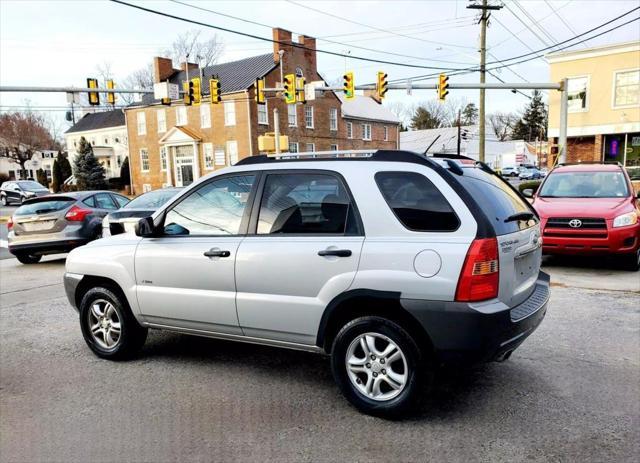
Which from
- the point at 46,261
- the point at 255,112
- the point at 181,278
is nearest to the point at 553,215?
the point at 181,278

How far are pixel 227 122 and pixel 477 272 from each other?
3644 cm

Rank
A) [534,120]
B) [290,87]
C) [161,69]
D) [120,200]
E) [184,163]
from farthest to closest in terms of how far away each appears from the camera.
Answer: [534,120], [161,69], [184,163], [290,87], [120,200]

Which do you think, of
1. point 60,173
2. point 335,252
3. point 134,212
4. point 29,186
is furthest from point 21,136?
point 335,252

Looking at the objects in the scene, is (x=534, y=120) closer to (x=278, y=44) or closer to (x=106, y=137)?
(x=278, y=44)

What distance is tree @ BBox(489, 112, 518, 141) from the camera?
10538cm

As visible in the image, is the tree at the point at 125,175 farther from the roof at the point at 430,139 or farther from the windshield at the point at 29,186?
the roof at the point at 430,139

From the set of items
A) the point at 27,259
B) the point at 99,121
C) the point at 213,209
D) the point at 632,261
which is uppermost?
the point at 99,121

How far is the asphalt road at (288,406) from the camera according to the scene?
328 centimetres

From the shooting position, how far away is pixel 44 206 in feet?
35.6

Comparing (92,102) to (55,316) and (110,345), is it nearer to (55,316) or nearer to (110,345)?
(55,316)

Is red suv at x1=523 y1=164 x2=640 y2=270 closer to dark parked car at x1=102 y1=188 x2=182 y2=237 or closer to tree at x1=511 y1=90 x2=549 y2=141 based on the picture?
dark parked car at x1=102 y1=188 x2=182 y2=237

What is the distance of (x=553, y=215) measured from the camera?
8.64m

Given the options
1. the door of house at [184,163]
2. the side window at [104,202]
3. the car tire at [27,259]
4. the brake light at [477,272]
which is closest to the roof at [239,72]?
the door of house at [184,163]

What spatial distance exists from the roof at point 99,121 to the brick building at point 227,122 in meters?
17.8
